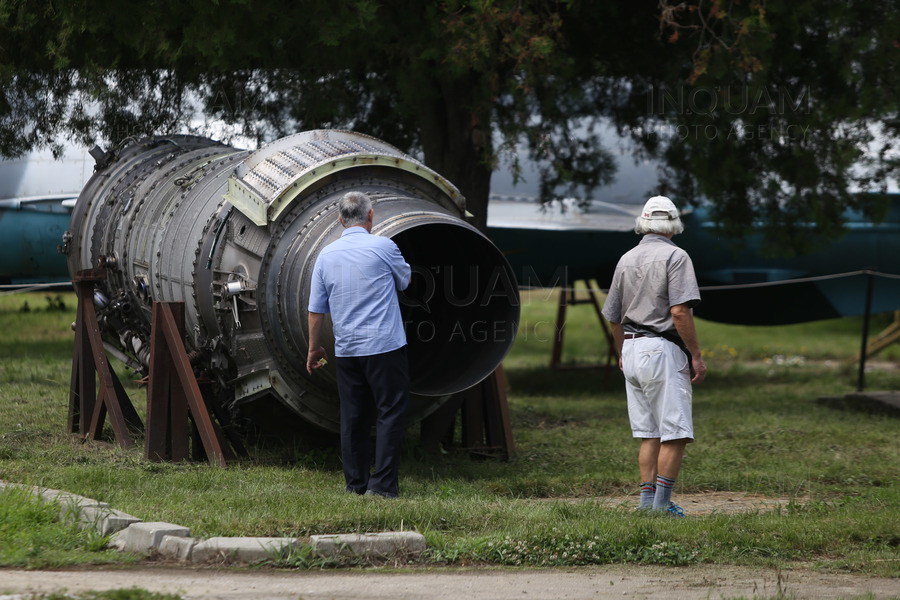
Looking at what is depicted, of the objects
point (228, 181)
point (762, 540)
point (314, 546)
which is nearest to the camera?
point (314, 546)

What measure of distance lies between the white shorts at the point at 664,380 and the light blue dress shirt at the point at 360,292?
1.26 m

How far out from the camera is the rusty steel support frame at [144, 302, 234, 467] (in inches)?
255

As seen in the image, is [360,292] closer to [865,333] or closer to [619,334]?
[619,334]

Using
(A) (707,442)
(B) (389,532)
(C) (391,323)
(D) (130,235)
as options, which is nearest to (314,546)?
(B) (389,532)

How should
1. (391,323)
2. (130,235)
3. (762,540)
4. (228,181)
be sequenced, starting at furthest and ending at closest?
(130,235) < (228,181) < (391,323) < (762,540)

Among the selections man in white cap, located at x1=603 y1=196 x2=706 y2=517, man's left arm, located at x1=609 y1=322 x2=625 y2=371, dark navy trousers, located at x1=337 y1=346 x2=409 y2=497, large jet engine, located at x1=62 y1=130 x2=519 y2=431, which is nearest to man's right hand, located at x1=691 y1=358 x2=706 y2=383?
man in white cap, located at x1=603 y1=196 x2=706 y2=517

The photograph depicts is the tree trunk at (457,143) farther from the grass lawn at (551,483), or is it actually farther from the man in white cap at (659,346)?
the man in white cap at (659,346)

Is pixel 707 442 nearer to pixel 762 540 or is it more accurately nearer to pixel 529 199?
pixel 762 540

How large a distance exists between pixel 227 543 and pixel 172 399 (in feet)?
7.88

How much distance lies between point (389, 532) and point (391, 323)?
55.2 inches

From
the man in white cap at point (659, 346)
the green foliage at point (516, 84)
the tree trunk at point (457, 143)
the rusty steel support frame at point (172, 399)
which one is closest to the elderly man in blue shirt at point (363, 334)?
the rusty steel support frame at point (172, 399)

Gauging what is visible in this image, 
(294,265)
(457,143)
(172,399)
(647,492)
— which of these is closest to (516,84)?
(457,143)

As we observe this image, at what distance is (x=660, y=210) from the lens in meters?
5.64

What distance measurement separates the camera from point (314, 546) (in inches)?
173
